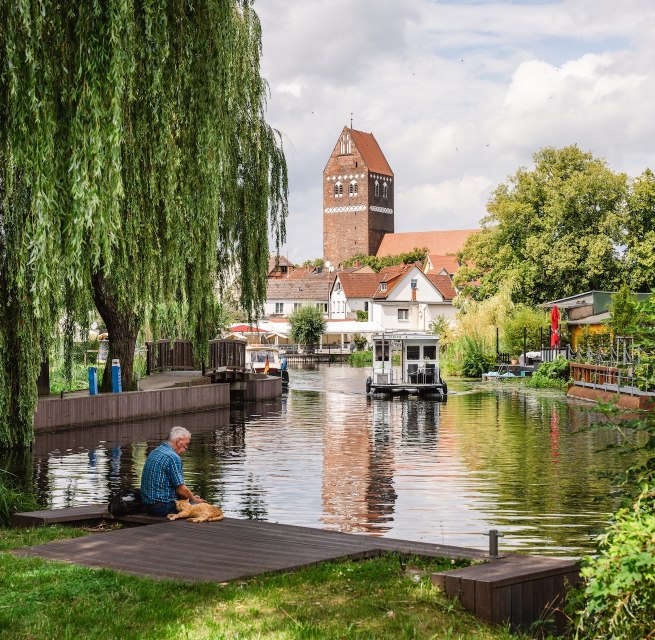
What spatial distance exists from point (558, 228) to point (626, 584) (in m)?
59.0

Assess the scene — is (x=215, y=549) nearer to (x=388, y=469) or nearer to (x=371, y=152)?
(x=388, y=469)

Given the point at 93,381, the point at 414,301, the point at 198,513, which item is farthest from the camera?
the point at 414,301

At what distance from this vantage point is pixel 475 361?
200ft

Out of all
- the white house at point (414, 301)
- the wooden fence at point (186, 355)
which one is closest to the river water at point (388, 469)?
the wooden fence at point (186, 355)

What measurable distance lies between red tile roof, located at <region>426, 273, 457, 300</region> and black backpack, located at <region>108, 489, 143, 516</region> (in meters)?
105

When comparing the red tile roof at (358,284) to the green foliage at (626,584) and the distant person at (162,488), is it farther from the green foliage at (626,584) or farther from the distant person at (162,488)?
the green foliage at (626,584)

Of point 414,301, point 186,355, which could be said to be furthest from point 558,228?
point 414,301

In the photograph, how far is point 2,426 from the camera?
17391mm

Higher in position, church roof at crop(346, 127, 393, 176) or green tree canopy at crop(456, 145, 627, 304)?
church roof at crop(346, 127, 393, 176)

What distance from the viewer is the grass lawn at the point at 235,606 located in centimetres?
670

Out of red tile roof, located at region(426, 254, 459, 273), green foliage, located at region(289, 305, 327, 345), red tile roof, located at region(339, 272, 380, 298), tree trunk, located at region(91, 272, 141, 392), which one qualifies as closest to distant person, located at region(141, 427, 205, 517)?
tree trunk, located at region(91, 272, 141, 392)

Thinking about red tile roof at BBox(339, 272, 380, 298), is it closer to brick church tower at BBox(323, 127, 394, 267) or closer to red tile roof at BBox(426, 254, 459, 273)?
red tile roof at BBox(426, 254, 459, 273)

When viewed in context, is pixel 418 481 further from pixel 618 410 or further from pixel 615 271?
pixel 615 271

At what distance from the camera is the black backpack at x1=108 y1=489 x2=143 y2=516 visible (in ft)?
37.2
